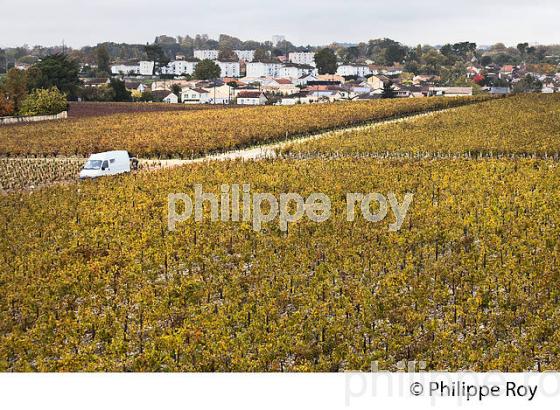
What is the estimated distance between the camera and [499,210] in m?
15.1

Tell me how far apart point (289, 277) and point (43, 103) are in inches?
1371

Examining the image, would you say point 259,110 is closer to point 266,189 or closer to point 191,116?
point 191,116

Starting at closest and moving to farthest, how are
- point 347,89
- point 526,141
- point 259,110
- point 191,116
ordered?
point 526,141 < point 191,116 < point 259,110 < point 347,89

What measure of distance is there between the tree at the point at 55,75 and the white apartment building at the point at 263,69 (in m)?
57.3

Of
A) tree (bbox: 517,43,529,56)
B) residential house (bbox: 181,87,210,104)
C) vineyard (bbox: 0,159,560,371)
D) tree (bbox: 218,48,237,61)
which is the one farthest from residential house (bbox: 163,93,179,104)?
tree (bbox: 517,43,529,56)

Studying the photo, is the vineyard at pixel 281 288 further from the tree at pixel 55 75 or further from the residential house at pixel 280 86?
the residential house at pixel 280 86

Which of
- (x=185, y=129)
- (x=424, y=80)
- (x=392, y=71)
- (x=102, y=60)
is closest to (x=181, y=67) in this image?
(x=102, y=60)

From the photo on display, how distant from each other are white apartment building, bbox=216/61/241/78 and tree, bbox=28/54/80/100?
58904mm

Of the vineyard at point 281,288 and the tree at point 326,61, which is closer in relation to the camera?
the vineyard at point 281,288

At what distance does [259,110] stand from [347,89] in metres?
33.7

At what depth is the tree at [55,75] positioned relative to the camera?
50.5 meters

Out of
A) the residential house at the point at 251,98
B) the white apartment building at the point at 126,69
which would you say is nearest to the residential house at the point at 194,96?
the residential house at the point at 251,98

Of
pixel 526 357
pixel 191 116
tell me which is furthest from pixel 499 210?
pixel 191 116
